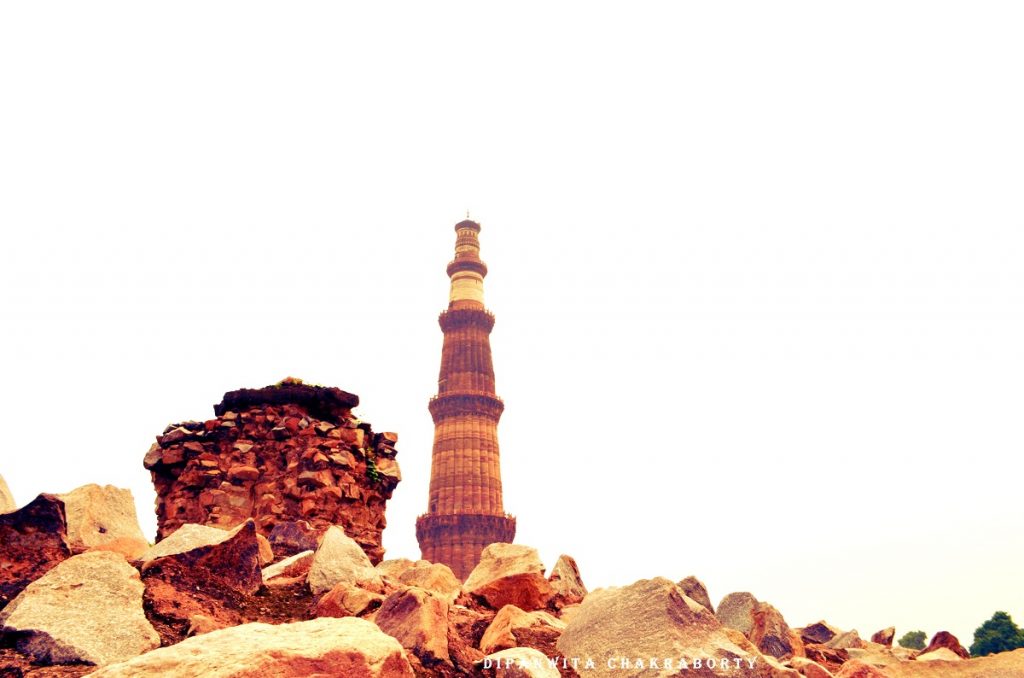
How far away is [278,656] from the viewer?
248cm

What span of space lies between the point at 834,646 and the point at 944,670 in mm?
1586

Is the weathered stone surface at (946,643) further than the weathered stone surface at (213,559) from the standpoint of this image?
Yes

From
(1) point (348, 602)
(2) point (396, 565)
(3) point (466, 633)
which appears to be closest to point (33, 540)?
(1) point (348, 602)

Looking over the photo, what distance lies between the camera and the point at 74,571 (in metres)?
3.76

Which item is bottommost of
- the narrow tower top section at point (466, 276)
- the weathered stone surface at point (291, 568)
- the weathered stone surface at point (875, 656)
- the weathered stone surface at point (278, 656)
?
the weathered stone surface at point (875, 656)

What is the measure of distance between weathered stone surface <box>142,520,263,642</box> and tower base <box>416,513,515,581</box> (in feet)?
93.4

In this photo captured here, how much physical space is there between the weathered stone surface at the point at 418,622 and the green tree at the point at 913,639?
91.1 feet

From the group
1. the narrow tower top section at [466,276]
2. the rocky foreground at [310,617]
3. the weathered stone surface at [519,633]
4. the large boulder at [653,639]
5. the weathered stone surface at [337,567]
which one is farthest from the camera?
the narrow tower top section at [466,276]

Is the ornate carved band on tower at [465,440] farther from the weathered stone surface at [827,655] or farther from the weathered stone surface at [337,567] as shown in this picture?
the weathered stone surface at [337,567]

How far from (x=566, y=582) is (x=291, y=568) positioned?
7.97 feet

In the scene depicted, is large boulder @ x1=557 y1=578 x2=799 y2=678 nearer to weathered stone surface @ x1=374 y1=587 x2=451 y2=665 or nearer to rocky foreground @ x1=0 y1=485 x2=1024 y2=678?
rocky foreground @ x1=0 y1=485 x2=1024 y2=678

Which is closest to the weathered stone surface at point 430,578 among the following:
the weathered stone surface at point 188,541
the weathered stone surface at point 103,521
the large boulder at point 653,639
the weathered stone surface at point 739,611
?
the large boulder at point 653,639

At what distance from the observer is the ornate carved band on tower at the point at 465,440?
32781 mm

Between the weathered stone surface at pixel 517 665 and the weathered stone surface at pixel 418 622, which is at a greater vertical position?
the weathered stone surface at pixel 418 622
